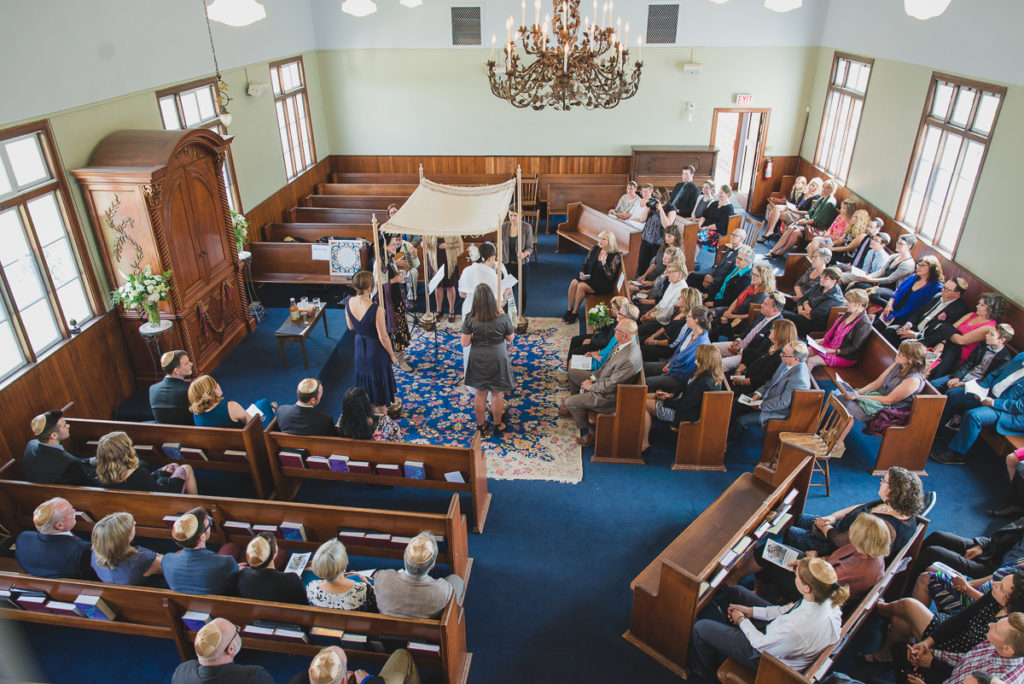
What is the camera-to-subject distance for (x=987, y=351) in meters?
6.11

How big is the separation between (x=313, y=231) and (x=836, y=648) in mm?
8789

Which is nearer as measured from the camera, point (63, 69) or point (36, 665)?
point (36, 665)

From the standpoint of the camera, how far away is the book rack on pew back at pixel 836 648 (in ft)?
9.98

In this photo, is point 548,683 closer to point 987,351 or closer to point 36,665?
point 36,665

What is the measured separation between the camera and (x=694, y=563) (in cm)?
425

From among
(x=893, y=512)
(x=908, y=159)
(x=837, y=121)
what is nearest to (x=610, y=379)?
(x=893, y=512)

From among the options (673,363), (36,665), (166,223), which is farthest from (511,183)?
(36,665)

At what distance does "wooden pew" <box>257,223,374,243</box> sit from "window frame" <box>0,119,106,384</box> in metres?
3.91

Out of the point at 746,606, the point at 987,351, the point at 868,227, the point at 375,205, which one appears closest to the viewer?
the point at 746,606

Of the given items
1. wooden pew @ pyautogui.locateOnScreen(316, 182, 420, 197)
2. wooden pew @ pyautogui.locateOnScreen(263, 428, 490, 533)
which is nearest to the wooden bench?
wooden pew @ pyautogui.locateOnScreen(263, 428, 490, 533)

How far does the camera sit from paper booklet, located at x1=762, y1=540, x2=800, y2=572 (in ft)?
13.9

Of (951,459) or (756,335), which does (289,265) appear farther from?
(951,459)

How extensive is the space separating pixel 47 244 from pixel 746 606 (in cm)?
636

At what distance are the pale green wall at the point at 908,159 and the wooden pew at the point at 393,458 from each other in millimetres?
6047
